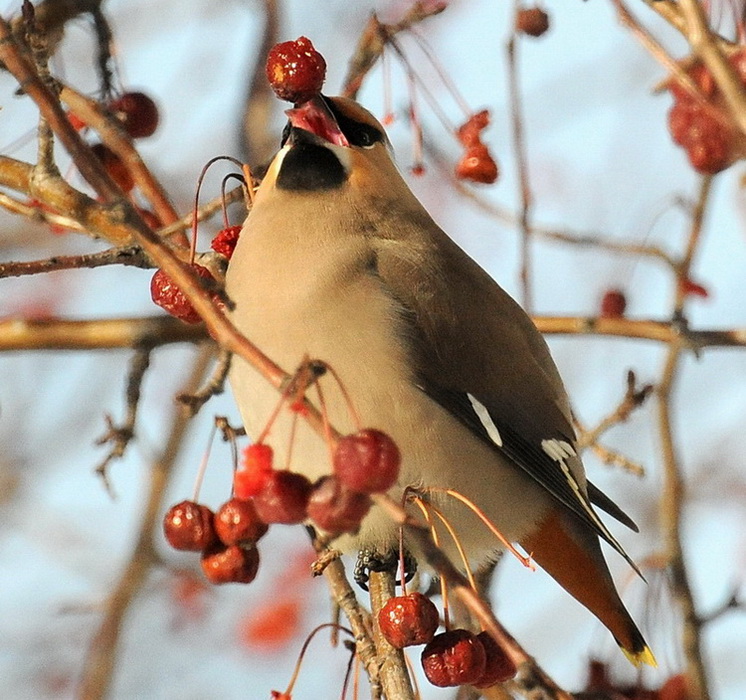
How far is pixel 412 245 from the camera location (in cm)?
310

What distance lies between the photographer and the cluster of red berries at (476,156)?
3113 mm

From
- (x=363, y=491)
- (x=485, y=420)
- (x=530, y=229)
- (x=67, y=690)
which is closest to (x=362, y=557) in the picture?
(x=485, y=420)

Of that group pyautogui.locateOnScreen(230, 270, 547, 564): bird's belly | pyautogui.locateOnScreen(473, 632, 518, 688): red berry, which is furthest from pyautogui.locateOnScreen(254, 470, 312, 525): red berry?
pyautogui.locateOnScreen(230, 270, 547, 564): bird's belly

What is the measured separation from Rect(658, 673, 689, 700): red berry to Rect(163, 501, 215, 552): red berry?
136 centimetres

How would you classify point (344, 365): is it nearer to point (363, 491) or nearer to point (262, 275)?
point (262, 275)

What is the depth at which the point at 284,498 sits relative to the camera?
5.37ft

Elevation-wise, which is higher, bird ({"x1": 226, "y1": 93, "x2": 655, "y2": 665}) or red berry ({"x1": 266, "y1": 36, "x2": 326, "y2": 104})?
red berry ({"x1": 266, "y1": 36, "x2": 326, "y2": 104})

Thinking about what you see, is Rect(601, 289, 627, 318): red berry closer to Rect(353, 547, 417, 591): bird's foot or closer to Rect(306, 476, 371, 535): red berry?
Rect(353, 547, 417, 591): bird's foot

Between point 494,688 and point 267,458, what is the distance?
107 cm

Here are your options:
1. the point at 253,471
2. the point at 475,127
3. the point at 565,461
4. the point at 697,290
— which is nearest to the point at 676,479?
the point at 565,461

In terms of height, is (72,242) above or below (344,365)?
below

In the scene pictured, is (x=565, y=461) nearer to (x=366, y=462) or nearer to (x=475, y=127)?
(x=475, y=127)

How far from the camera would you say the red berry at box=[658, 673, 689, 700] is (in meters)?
3.06

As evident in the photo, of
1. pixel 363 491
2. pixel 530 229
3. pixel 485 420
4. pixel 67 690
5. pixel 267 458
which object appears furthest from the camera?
pixel 67 690
